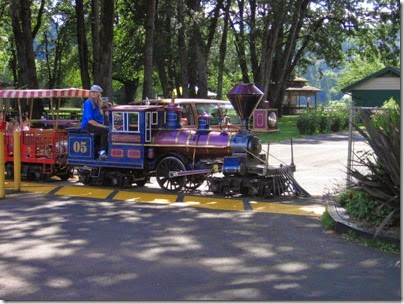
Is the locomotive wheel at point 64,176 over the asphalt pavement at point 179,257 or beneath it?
over

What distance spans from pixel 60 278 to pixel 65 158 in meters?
7.66

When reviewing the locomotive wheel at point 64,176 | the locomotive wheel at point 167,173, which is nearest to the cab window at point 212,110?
the locomotive wheel at point 167,173

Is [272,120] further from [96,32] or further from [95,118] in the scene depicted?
[96,32]

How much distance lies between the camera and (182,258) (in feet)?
21.5

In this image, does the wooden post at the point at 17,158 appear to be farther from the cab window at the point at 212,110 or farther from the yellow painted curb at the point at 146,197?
the cab window at the point at 212,110

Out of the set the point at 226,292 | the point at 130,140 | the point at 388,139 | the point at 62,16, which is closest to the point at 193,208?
the point at 130,140

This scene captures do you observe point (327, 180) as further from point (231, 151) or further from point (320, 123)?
point (320, 123)

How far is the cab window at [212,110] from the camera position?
1509 cm

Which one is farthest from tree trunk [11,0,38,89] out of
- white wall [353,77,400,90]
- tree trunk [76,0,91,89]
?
white wall [353,77,400,90]

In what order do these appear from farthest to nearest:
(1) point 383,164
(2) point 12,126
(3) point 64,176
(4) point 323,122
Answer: (4) point 323,122 < (2) point 12,126 < (3) point 64,176 < (1) point 383,164

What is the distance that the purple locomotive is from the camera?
10566 millimetres

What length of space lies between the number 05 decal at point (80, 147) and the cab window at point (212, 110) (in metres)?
3.92

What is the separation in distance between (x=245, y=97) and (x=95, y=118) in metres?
3.73

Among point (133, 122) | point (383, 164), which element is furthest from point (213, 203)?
point (383, 164)
